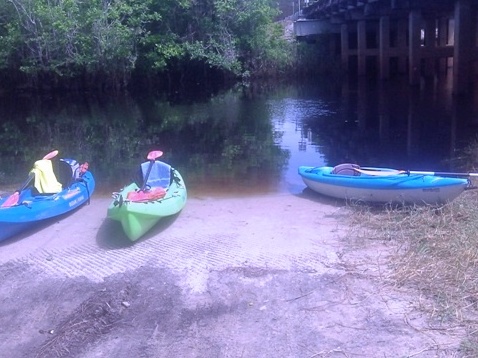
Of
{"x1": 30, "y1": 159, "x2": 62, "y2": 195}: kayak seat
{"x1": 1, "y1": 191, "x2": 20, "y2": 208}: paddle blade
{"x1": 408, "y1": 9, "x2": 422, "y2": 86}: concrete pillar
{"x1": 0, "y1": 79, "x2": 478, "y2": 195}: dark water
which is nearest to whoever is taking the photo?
{"x1": 1, "y1": 191, "x2": 20, "y2": 208}: paddle blade

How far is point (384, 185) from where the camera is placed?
9016mm

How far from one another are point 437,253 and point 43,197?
17.5 feet

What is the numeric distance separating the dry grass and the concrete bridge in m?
13.4

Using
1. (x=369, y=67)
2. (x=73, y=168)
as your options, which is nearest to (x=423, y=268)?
(x=73, y=168)

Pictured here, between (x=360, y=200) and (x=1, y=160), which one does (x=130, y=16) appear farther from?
(x=360, y=200)

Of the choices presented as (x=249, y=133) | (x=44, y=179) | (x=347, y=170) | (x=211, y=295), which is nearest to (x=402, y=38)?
(x=249, y=133)

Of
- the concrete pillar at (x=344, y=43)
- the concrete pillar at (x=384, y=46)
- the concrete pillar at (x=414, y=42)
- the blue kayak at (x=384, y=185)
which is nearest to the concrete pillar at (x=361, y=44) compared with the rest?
the concrete pillar at (x=344, y=43)

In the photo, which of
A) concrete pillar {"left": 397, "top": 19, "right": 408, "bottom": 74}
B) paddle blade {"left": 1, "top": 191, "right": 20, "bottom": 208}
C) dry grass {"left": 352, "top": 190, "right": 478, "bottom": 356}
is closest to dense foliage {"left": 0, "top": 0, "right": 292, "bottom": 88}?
concrete pillar {"left": 397, "top": 19, "right": 408, "bottom": 74}

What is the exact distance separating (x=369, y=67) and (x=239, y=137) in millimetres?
22437

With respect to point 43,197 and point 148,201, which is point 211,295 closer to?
point 148,201

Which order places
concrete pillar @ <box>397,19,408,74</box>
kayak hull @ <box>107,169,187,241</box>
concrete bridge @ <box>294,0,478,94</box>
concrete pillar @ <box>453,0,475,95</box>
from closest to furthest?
kayak hull @ <box>107,169,187,241</box> < concrete pillar @ <box>453,0,475,95</box> < concrete bridge @ <box>294,0,478,94</box> < concrete pillar @ <box>397,19,408,74</box>

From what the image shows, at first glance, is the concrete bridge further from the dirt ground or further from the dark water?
the dirt ground

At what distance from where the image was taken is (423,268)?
6449mm

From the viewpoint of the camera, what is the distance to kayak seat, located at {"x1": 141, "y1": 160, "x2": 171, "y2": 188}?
10031mm
